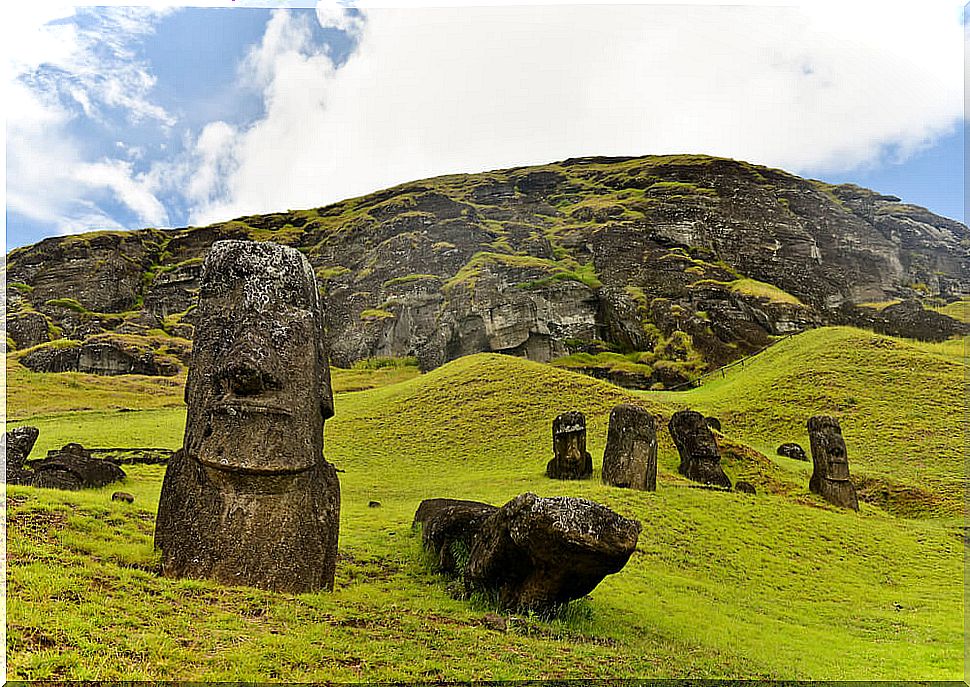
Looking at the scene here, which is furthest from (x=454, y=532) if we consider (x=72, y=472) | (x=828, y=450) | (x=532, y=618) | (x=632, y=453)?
(x=828, y=450)

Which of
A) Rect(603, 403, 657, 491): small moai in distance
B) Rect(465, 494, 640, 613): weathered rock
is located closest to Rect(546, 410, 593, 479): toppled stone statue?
Rect(603, 403, 657, 491): small moai in distance

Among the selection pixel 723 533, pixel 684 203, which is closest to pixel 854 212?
pixel 684 203

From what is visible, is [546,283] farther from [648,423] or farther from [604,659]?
[604,659]

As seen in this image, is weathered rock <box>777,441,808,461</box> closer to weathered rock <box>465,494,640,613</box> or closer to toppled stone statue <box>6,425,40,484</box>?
weathered rock <box>465,494,640,613</box>

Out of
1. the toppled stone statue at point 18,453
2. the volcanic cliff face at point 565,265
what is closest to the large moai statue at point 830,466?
the toppled stone statue at point 18,453

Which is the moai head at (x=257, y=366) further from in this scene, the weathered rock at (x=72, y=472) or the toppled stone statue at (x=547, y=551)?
the weathered rock at (x=72, y=472)

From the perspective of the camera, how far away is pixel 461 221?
9231cm

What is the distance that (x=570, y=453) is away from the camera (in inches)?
910

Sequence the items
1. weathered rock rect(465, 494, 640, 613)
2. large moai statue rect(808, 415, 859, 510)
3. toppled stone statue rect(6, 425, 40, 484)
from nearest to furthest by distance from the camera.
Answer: weathered rock rect(465, 494, 640, 613), toppled stone statue rect(6, 425, 40, 484), large moai statue rect(808, 415, 859, 510)

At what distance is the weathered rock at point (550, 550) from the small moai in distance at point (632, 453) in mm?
12095

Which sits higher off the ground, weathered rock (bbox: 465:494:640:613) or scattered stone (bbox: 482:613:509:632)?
weathered rock (bbox: 465:494:640:613)

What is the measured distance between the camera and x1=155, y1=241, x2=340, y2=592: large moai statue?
803 centimetres

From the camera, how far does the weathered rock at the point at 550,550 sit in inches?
303

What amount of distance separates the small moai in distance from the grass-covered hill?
902mm
